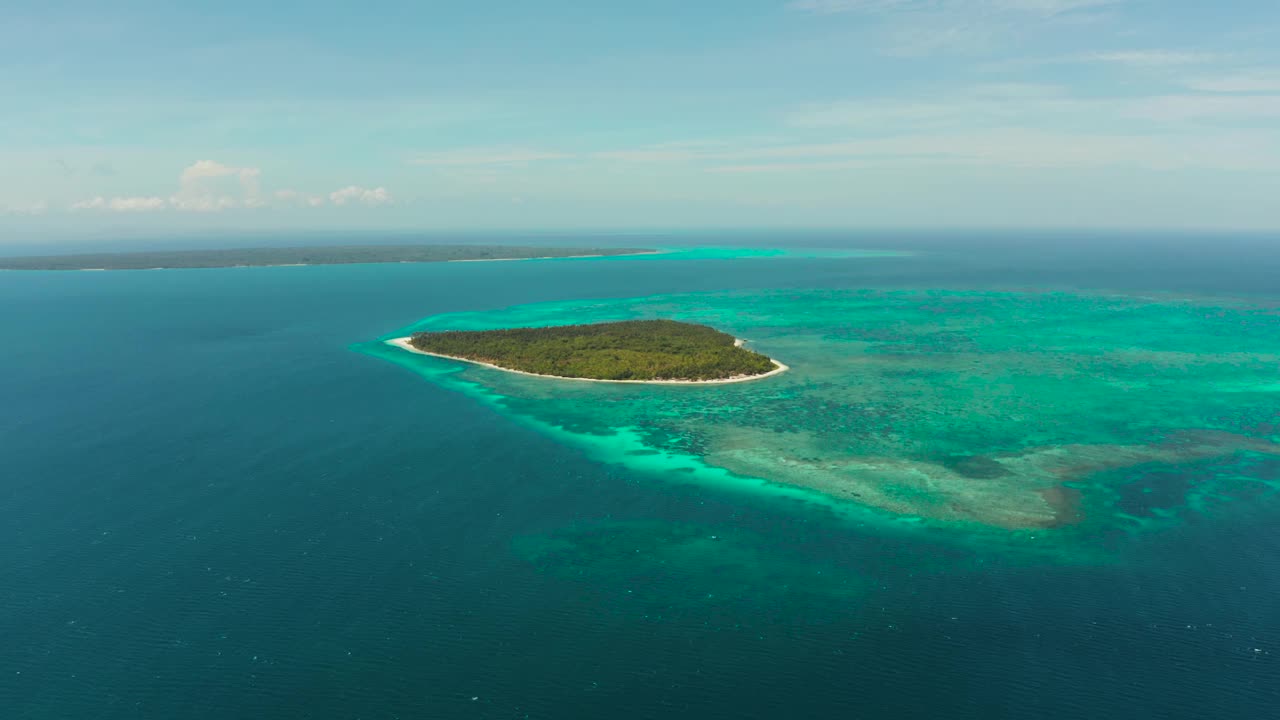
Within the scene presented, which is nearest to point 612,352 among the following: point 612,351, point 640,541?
point 612,351

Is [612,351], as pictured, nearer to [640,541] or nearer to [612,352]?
[612,352]

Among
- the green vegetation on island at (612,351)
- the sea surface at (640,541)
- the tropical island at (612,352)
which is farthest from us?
the green vegetation on island at (612,351)

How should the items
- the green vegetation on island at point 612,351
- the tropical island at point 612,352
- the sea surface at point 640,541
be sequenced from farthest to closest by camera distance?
the green vegetation on island at point 612,351
the tropical island at point 612,352
the sea surface at point 640,541

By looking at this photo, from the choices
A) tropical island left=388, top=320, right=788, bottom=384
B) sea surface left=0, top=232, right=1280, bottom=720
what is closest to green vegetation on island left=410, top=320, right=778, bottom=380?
tropical island left=388, top=320, right=788, bottom=384

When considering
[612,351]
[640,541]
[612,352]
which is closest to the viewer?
[640,541]

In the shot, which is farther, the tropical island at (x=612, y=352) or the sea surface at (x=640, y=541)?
the tropical island at (x=612, y=352)

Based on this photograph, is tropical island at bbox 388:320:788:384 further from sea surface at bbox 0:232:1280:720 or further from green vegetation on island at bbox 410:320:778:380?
sea surface at bbox 0:232:1280:720

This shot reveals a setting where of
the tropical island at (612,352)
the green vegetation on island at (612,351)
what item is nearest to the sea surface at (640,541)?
the tropical island at (612,352)

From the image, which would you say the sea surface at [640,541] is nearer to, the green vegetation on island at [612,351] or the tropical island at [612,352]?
the tropical island at [612,352]

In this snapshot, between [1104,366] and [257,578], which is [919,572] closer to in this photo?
[257,578]
